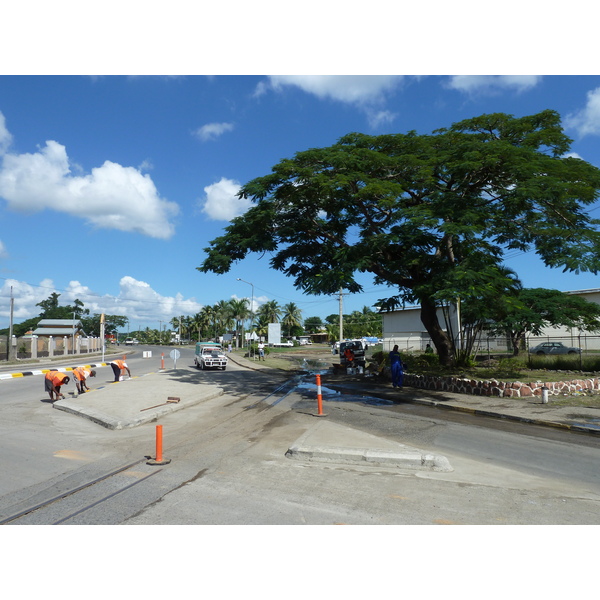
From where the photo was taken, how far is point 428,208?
1478 centimetres

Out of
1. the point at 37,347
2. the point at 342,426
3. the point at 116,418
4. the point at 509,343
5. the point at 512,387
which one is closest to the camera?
the point at 342,426

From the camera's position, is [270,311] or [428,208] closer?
[428,208]

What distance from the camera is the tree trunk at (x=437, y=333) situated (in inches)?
750

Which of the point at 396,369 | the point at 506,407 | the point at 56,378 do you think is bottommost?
the point at 506,407

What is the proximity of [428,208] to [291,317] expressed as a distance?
9349cm

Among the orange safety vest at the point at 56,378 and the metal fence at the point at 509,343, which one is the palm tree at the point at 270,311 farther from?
the orange safety vest at the point at 56,378

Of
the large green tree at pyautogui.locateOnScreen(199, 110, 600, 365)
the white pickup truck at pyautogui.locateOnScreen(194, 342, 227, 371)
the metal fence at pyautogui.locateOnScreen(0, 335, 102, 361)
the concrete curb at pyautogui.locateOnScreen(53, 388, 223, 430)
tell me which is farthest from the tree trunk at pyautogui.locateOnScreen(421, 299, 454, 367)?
the metal fence at pyautogui.locateOnScreen(0, 335, 102, 361)

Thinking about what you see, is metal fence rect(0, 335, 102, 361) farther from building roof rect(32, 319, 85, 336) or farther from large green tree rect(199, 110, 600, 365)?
large green tree rect(199, 110, 600, 365)

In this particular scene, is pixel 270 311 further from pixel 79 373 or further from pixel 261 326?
pixel 79 373

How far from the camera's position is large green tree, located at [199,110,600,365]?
543 inches

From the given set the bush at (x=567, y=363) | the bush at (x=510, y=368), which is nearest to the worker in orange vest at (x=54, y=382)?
the bush at (x=510, y=368)

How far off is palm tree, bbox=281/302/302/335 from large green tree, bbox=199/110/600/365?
288 feet

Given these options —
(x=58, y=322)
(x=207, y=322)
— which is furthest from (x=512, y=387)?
(x=207, y=322)

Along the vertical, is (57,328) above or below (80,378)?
above
